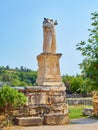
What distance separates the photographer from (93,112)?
15.6 metres

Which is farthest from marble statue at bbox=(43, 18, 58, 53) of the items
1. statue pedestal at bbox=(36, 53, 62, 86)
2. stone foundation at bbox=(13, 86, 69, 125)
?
stone foundation at bbox=(13, 86, 69, 125)

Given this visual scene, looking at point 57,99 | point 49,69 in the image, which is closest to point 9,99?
point 57,99

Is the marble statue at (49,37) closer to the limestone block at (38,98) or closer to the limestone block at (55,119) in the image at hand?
the limestone block at (38,98)

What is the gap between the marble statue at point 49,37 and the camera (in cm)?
1252

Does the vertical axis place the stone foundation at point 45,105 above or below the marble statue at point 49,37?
below

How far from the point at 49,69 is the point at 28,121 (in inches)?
108

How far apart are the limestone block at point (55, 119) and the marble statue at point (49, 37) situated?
2769mm

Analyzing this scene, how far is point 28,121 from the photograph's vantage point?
10.5 metres

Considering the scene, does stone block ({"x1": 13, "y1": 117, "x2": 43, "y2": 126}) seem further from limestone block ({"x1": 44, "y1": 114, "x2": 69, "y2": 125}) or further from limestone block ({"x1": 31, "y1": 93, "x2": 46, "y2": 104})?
limestone block ({"x1": 31, "y1": 93, "x2": 46, "y2": 104})

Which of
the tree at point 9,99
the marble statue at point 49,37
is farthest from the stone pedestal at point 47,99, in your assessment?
the tree at point 9,99

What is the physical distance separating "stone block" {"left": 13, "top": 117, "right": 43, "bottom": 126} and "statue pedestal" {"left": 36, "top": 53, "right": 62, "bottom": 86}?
1855 millimetres

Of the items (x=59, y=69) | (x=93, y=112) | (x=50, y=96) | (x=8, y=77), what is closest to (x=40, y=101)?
(x=50, y=96)

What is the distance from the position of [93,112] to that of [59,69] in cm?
409

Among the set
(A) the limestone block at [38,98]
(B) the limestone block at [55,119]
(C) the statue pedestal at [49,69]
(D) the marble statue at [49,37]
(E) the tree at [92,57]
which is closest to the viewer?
(E) the tree at [92,57]
